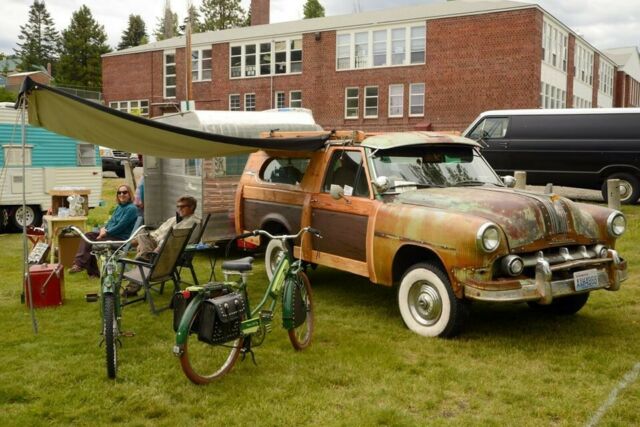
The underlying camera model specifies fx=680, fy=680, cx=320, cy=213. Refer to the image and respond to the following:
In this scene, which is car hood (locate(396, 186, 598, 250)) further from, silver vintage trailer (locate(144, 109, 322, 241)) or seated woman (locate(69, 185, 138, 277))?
silver vintage trailer (locate(144, 109, 322, 241))

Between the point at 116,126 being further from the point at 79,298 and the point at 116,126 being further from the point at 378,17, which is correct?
the point at 378,17

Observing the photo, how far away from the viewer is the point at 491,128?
15555 millimetres

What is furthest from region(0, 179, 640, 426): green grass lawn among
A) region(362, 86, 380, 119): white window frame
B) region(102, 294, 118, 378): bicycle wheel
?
region(362, 86, 380, 119): white window frame

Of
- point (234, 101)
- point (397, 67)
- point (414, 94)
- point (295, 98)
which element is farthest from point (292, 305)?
point (234, 101)

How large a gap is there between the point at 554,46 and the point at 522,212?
3213 centimetres

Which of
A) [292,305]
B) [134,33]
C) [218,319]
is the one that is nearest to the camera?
[218,319]

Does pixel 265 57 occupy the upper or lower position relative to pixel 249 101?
upper

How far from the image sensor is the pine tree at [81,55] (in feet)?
238

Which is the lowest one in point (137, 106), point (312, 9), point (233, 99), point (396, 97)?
point (396, 97)

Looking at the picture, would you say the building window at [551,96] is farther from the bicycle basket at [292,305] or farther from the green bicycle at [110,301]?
the green bicycle at [110,301]

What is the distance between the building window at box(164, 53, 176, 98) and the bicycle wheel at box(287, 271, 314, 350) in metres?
42.1

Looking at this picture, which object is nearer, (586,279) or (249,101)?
(586,279)

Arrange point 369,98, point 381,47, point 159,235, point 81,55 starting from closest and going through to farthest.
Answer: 1. point 159,235
2. point 381,47
3. point 369,98
4. point 81,55

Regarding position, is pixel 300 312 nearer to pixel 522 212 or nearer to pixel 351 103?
pixel 522 212
